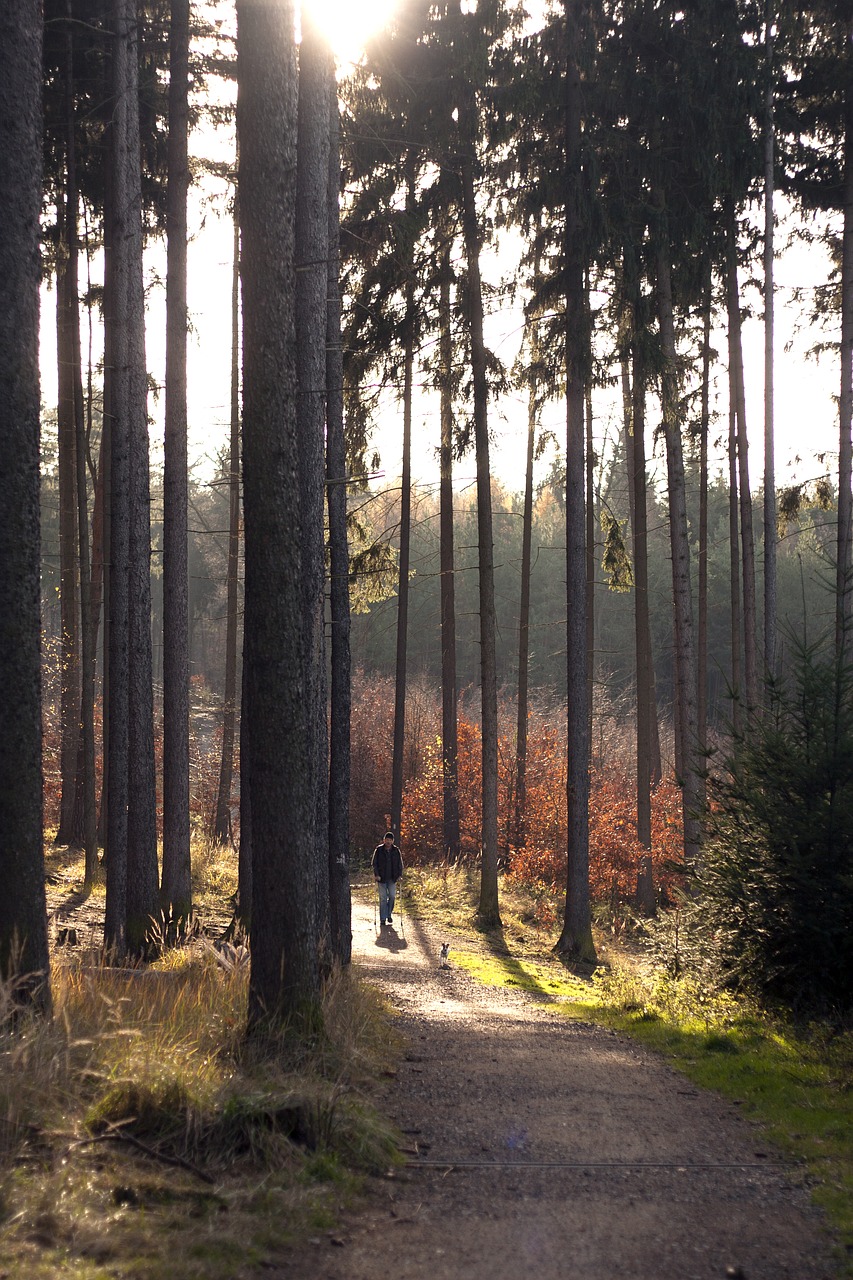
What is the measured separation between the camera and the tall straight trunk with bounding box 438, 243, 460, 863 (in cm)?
1800

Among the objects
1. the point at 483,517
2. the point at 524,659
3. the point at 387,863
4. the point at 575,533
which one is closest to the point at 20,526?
the point at 575,533

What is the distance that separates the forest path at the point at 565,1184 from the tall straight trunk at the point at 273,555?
4.07ft

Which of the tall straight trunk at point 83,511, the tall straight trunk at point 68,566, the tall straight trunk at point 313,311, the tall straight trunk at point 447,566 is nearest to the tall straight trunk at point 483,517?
the tall straight trunk at point 447,566

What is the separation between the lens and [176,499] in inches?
525

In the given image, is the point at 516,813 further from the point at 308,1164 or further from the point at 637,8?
the point at 308,1164

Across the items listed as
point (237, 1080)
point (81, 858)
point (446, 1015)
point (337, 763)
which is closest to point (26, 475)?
point (237, 1080)

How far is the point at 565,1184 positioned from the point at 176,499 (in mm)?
9891

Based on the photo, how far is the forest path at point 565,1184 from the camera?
4.53 m

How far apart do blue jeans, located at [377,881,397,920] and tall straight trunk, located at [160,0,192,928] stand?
623cm

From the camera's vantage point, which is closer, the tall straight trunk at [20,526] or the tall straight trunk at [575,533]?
the tall straight trunk at [20,526]

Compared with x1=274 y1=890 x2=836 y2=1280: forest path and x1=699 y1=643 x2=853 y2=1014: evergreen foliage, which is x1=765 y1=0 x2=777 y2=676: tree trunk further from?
x1=274 y1=890 x2=836 y2=1280: forest path

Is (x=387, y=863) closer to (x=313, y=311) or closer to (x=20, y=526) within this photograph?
(x=313, y=311)

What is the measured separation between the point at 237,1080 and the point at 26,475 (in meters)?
3.80

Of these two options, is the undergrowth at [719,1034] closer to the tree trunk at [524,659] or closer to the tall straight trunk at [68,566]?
the tree trunk at [524,659]
